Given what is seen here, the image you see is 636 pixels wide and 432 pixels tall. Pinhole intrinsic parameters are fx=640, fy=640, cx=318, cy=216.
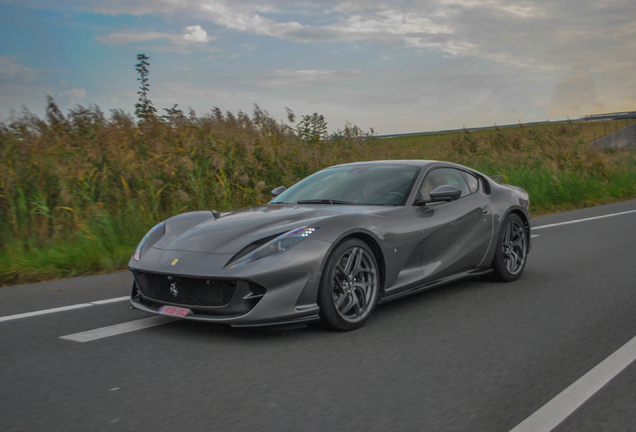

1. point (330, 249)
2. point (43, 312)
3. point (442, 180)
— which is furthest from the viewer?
point (442, 180)

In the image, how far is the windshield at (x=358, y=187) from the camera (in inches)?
218

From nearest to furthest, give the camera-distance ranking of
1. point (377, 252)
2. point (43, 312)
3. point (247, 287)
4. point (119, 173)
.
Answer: point (247, 287), point (377, 252), point (43, 312), point (119, 173)

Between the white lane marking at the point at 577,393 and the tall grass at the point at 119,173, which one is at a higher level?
the tall grass at the point at 119,173

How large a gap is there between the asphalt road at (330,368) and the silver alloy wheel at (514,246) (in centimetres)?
68

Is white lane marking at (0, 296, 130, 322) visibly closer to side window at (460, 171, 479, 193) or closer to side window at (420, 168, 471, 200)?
side window at (420, 168, 471, 200)

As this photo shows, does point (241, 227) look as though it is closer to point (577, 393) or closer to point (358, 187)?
point (358, 187)

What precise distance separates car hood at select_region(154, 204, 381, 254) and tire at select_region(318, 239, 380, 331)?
1.03 feet

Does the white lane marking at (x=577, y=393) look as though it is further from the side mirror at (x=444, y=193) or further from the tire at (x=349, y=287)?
the side mirror at (x=444, y=193)

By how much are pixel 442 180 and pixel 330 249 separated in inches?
80.4

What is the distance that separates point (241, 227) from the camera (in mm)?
4715

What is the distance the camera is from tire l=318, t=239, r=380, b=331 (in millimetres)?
4414

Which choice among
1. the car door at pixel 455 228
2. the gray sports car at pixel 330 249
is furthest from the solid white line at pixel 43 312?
the car door at pixel 455 228

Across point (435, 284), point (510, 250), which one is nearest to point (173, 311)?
point (435, 284)

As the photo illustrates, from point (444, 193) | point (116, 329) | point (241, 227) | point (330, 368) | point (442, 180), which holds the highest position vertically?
point (442, 180)
